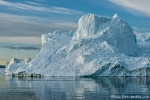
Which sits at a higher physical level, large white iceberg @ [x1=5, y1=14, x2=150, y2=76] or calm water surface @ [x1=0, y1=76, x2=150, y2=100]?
large white iceberg @ [x1=5, y1=14, x2=150, y2=76]

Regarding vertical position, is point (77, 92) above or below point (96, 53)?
below

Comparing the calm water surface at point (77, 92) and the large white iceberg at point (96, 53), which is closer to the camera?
the calm water surface at point (77, 92)

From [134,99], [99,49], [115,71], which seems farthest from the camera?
[99,49]

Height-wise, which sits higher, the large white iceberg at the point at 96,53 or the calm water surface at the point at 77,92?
the large white iceberg at the point at 96,53

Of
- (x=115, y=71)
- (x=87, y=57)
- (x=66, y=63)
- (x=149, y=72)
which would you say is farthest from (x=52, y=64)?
(x=149, y=72)

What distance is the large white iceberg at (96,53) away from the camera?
281 feet

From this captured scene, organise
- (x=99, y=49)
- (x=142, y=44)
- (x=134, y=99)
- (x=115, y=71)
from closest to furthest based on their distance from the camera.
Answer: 1. (x=134, y=99)
2. (x=115, y=71)
3. (x=99, y=49)
4. (x=142, y=44)

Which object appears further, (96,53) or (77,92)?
(96,53)

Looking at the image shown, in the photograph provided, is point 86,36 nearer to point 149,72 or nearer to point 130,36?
point 130,36

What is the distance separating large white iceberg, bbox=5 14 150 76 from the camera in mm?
85625

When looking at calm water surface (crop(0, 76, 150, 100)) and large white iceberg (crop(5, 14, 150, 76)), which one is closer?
calm water surface (crop(0, 76, 150, 100))

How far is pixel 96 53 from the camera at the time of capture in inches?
3575

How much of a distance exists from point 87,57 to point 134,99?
59.0m

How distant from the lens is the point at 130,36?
322 ft
